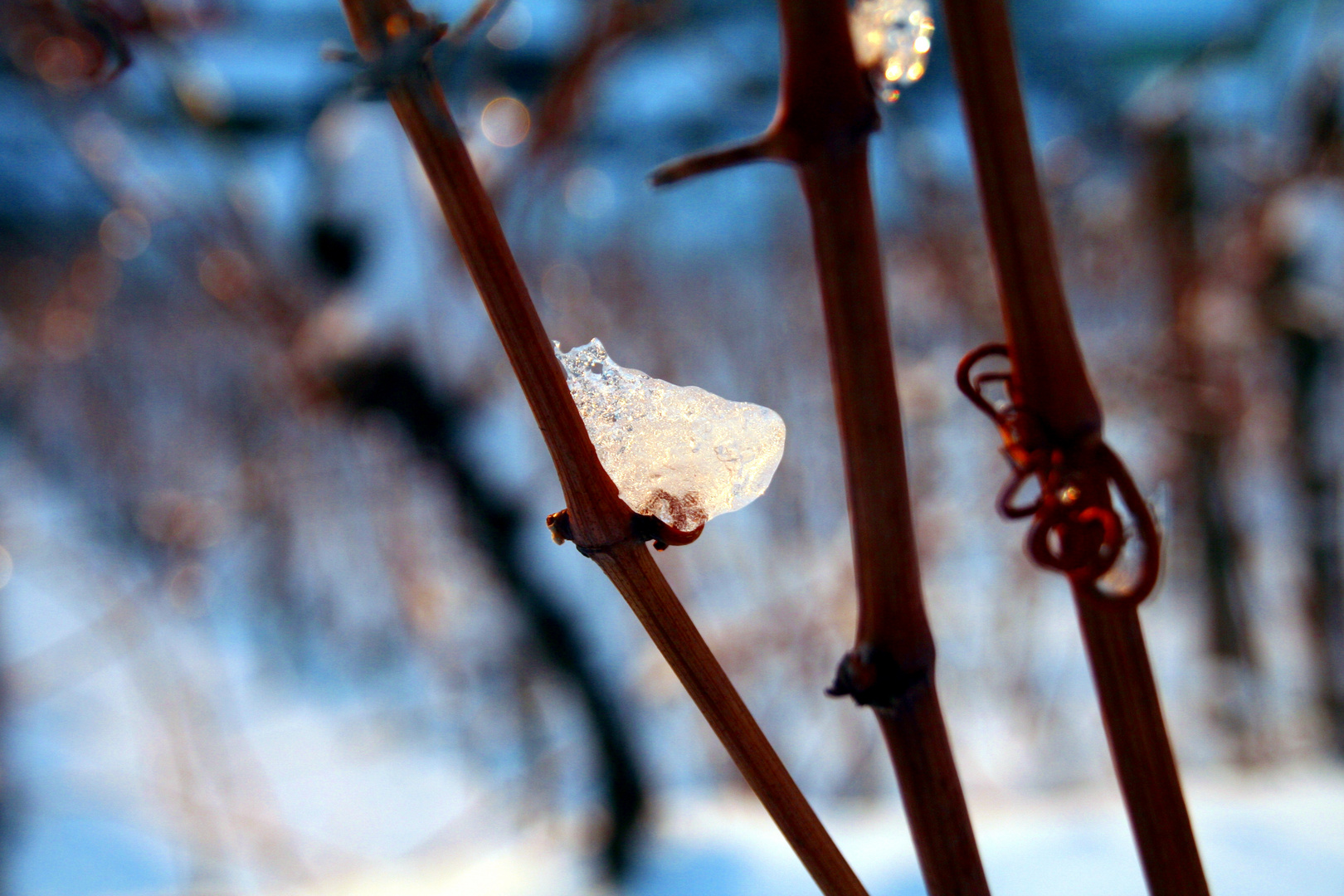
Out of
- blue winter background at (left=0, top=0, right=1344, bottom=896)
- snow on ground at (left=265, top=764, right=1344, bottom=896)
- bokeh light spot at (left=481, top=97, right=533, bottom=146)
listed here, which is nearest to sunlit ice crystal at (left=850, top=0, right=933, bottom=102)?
blue winter background at (left=0, top=0, right=1344, bottom=896)

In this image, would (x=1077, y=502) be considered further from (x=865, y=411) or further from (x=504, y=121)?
(x=504, y=121)

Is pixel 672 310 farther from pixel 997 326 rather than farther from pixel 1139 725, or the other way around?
pixel 1139 725

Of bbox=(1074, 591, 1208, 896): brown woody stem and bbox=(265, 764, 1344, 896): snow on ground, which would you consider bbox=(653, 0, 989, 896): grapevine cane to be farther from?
bbox=(265, 764, 1344, 896): snow on ground

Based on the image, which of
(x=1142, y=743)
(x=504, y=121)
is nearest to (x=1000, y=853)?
(x=1142, y=743)

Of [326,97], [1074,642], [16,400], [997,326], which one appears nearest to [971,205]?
[997,326]

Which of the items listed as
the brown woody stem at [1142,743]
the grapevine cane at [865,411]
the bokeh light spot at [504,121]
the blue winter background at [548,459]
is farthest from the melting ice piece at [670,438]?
the bokeh light spot at [504,121]

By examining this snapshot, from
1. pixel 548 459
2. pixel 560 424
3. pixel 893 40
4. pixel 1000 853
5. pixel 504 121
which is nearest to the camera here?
pixel 560 424
